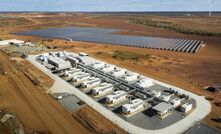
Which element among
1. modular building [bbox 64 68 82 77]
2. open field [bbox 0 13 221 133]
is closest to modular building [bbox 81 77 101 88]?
modular building [bbox 64 68 82 77]

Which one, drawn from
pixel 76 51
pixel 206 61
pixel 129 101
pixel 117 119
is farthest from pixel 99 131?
pixel 76 51

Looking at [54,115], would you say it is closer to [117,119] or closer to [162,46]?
[117,119]

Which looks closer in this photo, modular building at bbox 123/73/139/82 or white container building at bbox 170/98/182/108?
white container building at bbox 170/98/182/108

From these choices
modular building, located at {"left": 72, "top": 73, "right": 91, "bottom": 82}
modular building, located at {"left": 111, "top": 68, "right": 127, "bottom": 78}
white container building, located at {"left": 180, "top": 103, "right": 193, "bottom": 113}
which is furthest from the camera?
modular building, located at {"left": 111, "top": 68, "right": 127, "bottom": 78}

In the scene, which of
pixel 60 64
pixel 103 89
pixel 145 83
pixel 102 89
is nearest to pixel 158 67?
pixel 145 83

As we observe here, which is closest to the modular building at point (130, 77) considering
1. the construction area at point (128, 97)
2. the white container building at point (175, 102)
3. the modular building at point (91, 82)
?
the construction area at point (128, 97)

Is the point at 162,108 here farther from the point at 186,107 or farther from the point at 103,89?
the point at 103,89

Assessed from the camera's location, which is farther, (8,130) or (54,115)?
(54,115)

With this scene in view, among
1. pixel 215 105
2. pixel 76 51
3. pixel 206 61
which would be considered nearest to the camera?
pixel 215 105

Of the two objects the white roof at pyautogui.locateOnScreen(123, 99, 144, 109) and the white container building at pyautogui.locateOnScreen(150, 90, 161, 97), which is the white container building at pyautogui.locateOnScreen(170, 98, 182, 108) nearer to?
the white container building at pyautogui.locateOnScreen(150, 90, 161, 97)
